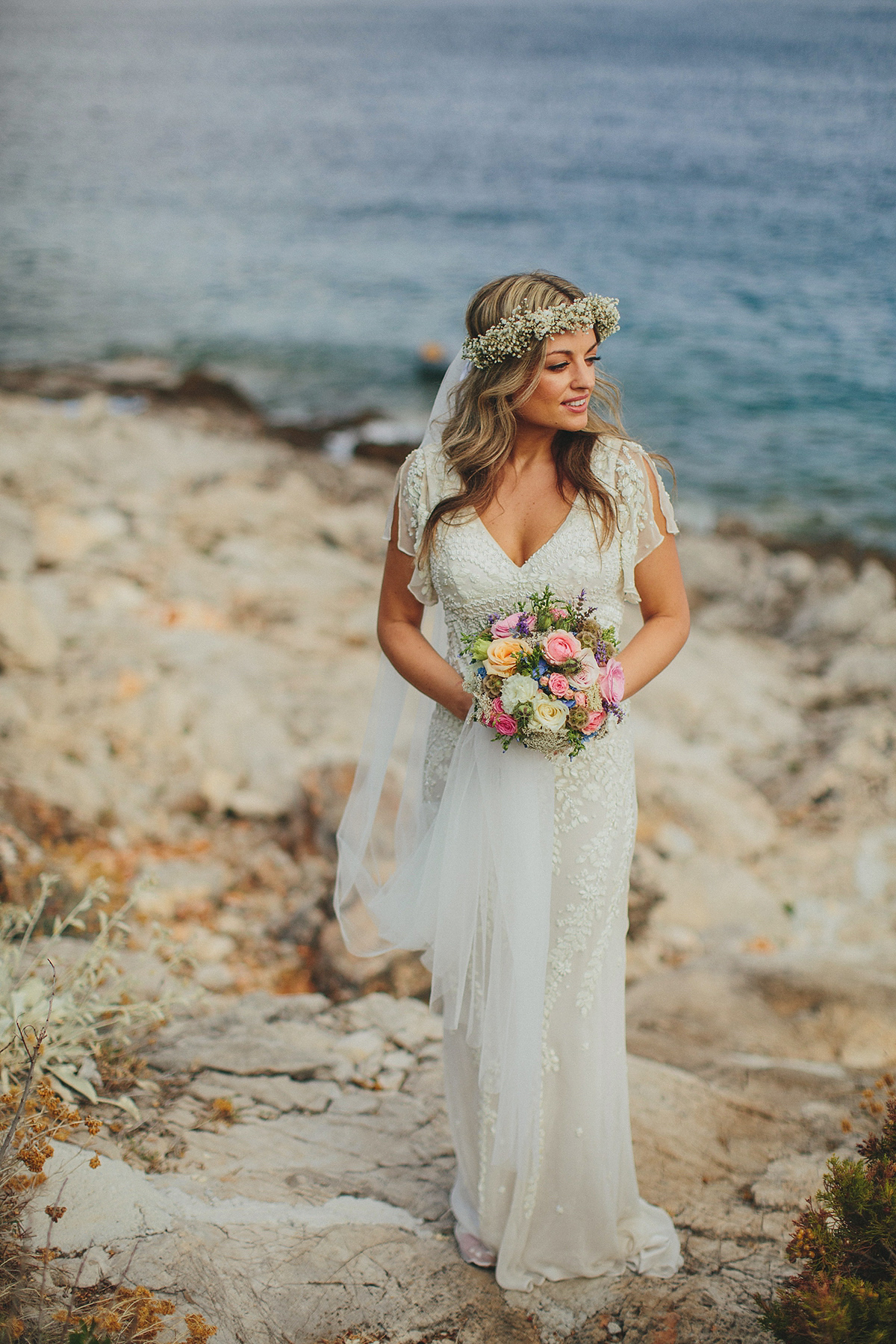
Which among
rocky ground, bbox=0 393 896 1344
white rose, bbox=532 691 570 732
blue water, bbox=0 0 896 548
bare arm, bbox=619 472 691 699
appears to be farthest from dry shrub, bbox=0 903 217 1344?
blue water, bbox=0 0 896 548

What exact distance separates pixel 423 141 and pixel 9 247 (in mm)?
11051

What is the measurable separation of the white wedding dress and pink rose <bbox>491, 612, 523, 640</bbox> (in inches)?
4.2

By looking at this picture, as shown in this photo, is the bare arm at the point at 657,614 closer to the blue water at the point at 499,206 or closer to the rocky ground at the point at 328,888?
the rocky ground at the point at 328,888

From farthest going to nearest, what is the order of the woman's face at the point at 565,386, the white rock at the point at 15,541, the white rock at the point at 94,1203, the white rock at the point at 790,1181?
the white rock at the point at 15,541 < the white rock at the point at 790,1181 < the woman's face at the point at 565,386 < the white rock at the point at 94,1203

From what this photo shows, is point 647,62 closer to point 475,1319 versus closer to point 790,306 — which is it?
point 790,306

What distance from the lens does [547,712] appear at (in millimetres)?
2252

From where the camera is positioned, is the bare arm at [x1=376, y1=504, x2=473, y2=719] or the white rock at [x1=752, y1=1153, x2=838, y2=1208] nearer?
Result: the bare arm at [x1=376, y1=504, x2=473, y2=719]

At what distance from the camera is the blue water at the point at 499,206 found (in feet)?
40.8

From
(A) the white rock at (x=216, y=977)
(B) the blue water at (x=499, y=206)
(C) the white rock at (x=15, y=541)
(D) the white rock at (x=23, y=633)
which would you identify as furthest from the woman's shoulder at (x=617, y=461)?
(B) the blue water at (x=499, y=206)

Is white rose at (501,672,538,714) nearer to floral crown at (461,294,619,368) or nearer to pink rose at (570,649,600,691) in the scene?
pink rose at (570,649,600,691)

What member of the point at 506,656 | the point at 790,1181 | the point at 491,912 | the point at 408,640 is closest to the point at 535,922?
the point at 491,912

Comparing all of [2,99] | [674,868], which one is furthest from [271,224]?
[674,868]

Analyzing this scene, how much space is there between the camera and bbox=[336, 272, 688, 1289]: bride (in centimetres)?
264

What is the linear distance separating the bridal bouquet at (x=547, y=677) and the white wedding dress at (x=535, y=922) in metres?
0.15
